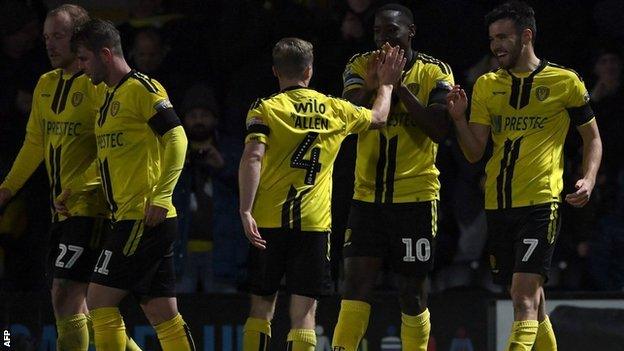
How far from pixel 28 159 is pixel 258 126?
1.66 meters

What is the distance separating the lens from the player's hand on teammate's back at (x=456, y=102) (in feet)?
29.0

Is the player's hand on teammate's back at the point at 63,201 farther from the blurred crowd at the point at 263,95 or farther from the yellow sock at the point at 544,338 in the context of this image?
the yellow sock at the point at 544,338

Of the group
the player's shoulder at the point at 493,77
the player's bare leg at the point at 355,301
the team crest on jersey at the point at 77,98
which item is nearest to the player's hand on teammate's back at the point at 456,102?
the player's shoulder at the point at 493,77

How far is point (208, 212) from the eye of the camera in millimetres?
11367

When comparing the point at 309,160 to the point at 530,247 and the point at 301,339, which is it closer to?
the point at 301,339

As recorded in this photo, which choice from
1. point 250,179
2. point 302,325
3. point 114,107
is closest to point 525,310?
point 302,325

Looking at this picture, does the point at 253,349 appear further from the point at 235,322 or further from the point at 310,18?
the point at 310,18

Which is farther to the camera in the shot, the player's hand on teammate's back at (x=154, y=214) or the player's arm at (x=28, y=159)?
the player's arm at (x=28, y=159)

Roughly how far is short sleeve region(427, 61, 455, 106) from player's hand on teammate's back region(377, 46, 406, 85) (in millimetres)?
321

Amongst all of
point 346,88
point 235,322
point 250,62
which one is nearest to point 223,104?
point 250,62

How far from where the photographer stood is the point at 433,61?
29.9ft

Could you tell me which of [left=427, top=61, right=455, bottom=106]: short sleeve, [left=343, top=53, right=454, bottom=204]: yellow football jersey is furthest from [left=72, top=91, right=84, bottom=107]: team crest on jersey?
[left=427, top=61, right=455, bottom=106]: short sleeve

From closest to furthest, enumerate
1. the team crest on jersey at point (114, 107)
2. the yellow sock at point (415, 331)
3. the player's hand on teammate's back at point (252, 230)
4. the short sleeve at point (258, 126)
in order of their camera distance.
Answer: the player's hand on teammate's back at point (252, 230), the short sleeve at point (258, 126), the team crest on jersey at point (114, 107), the yellow sock at point (415, 331)

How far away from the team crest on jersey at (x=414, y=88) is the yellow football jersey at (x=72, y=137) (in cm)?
176
